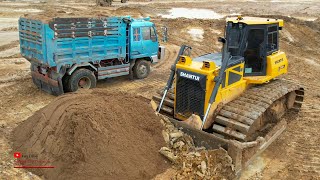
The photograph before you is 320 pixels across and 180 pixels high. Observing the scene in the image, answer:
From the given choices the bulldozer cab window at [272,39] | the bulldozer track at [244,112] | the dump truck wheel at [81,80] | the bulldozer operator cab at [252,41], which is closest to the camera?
the bulldozer track at [244,112]

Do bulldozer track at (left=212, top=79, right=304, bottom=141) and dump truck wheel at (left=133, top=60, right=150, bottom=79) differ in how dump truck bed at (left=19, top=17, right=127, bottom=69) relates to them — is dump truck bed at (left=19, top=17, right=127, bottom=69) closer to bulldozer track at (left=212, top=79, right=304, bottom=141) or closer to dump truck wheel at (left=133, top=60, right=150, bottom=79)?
dump truck wheel at (left=133, top=60, right=150, bottom=79)

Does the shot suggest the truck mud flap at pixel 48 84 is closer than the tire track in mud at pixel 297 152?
No

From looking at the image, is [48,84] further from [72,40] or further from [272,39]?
[272,39]

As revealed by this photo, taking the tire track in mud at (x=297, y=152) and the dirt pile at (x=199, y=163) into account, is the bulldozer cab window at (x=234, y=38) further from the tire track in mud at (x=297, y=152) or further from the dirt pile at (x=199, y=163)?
the dirt pile at (x=199, y=163)

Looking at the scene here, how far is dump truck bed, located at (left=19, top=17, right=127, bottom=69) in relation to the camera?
35.5 ft

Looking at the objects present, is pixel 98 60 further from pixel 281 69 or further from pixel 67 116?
pixel 281 69

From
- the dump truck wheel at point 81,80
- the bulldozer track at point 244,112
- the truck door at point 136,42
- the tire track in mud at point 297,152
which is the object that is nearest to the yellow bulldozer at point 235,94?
the bulldozer track at point 244,112

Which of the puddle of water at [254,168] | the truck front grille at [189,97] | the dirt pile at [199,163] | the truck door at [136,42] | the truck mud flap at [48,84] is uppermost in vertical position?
the truck door at [136,42]

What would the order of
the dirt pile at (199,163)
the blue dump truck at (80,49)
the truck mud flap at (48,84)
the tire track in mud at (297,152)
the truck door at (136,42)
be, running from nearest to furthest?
1. the dirt pile at (199,163)
2. the tire track in mud at (297,152)
3. the blue dump truck at (80,49)
4. the truck mud flap at (48,84)
5. the truck door at (136,42)

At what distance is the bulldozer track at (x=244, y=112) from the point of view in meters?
6.75

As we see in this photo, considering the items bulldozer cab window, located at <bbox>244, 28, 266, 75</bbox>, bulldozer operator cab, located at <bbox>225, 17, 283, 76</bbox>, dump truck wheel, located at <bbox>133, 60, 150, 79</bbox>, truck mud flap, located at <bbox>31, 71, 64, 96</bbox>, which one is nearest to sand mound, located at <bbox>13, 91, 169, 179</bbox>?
bulldozer operator cab, located at <bbox>225, 17, 283, 76</bbox>

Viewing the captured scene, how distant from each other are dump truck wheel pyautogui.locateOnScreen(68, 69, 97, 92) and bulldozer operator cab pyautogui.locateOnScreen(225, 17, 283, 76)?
Result: 574 centimetres

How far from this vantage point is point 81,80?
39.3ft

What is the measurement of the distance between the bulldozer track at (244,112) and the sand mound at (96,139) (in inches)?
51.7
